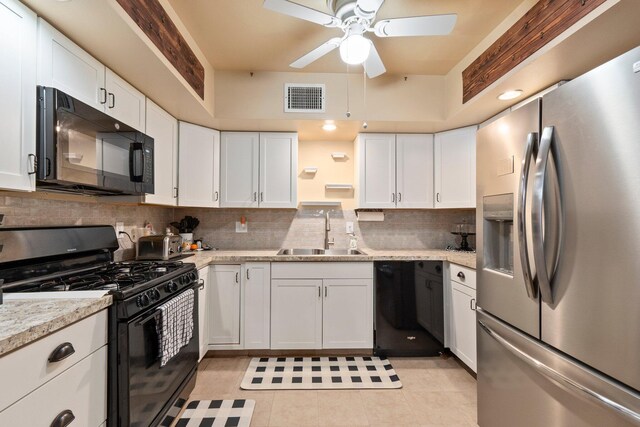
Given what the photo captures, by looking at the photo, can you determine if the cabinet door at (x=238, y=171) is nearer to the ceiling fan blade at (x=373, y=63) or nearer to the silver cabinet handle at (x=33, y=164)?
the ceiling fan blade at (x=373, y=63)

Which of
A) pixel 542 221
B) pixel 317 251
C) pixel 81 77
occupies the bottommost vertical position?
pixel 317 251

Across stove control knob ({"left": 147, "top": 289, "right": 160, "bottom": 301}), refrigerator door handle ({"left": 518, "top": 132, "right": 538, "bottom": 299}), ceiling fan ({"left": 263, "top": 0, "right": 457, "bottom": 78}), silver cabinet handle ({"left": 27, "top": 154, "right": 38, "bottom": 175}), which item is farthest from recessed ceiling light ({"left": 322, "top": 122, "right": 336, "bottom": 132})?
silver cabinet handle ({"left": 27, "top": 154, "right": 38, "bottom": 175})

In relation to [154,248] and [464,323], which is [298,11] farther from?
[464,323]

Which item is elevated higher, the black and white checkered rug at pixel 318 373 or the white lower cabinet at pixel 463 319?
the white lower cabinet at pixel 463 319

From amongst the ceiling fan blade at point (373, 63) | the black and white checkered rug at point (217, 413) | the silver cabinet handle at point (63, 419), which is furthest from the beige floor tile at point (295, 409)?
the ceiling fan blade at point (373, 63)

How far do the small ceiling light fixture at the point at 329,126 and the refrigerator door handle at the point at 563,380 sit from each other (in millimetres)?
2107

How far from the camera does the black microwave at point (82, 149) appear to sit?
4.17 feet

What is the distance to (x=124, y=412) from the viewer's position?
4.23 ft

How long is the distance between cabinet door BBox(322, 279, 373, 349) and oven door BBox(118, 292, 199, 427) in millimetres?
1266

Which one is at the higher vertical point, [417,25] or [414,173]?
[417,25]

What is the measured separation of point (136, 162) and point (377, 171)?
6.93 feet

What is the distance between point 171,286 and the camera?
1.74 meters

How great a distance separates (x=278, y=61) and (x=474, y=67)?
1.59 m

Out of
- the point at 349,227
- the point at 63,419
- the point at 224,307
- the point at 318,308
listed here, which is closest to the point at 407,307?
the point at 318,308
